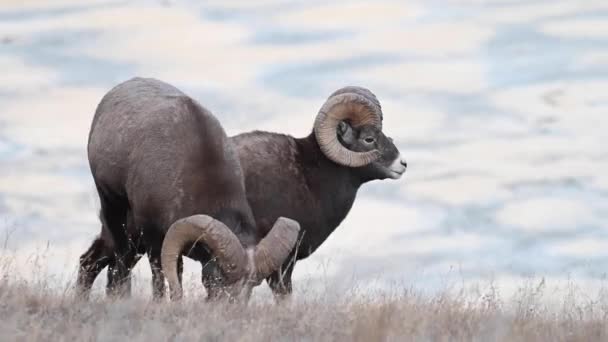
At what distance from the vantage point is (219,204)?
13023mm

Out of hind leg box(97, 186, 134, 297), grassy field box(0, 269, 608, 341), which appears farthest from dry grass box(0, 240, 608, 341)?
hind leg box(97, 186, 134, 297)

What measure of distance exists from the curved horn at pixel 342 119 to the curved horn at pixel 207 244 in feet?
14.0

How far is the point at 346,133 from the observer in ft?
54.2

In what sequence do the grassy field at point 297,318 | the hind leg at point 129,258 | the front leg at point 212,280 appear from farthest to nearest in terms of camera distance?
the hind leg at point 129,258, the front leg at point 212,280, the grassy field at point 297,318

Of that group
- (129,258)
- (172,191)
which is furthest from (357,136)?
(172,191)

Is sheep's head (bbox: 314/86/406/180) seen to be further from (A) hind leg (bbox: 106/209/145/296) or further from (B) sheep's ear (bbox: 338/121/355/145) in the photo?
(A) hind leg (bbox: 106/209/145/296)

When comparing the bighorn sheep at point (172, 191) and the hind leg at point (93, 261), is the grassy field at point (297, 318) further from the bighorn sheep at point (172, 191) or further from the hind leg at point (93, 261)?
the hind leg at point (93, 261)

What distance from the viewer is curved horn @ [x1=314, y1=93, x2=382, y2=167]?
636 inches

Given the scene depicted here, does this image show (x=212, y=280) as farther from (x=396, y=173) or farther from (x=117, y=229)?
(x=396, y=173)

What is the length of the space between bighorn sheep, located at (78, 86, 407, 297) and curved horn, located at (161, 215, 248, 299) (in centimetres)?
283

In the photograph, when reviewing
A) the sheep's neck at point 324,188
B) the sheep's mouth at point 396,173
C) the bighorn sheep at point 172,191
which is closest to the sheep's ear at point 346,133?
the sheep's neck at point 324,188

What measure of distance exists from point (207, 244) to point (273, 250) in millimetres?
685

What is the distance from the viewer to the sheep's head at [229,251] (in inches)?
469

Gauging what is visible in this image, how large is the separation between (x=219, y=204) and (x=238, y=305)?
2054 mm
